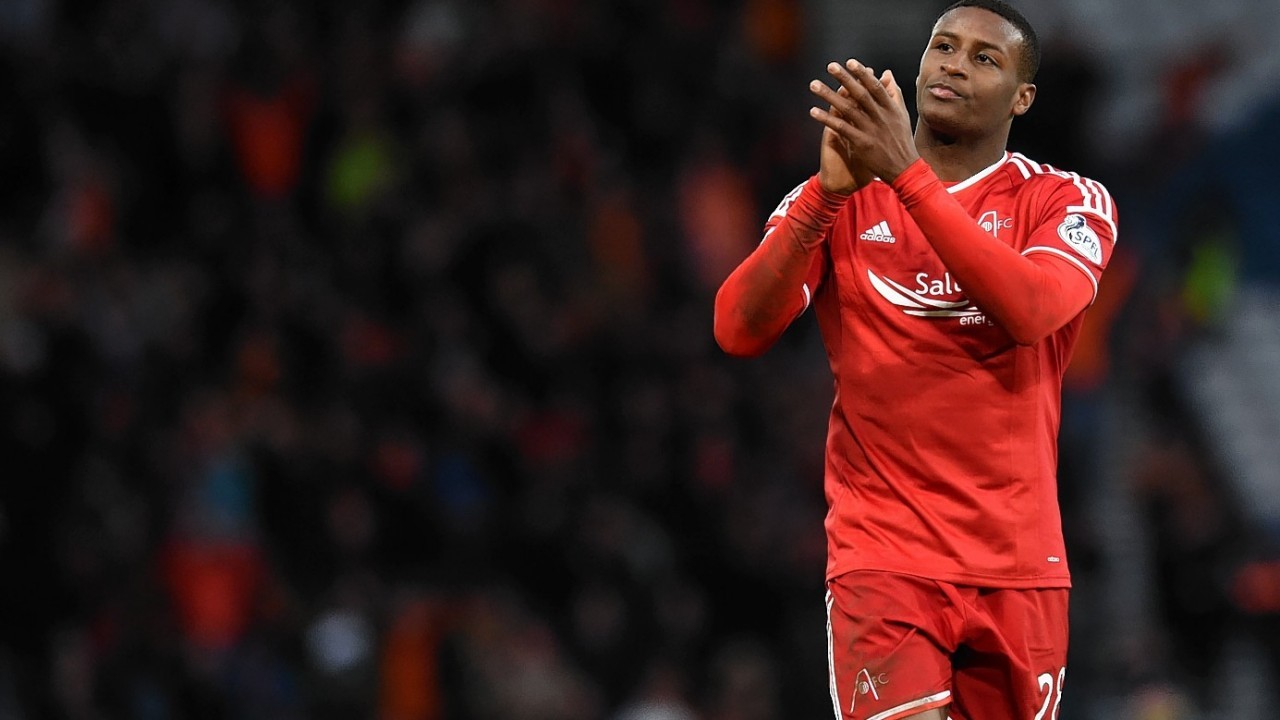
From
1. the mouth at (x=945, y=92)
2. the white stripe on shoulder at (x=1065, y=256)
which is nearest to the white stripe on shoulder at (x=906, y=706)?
the white stripe on shoulder at (x=1065, y=256)

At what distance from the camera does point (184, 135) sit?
484 inches

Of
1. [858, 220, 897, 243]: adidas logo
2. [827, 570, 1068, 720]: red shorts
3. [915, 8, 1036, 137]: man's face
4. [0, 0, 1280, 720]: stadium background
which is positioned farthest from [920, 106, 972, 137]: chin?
[0, 0, 1280, 720]: stadium background

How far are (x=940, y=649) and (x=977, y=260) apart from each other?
3.07 ft

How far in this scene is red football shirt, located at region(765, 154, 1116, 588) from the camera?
4.53 metres

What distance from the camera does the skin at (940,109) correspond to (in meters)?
4.23

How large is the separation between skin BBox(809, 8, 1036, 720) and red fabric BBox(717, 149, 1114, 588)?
0.36 ft

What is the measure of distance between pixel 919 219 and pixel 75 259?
319 inches

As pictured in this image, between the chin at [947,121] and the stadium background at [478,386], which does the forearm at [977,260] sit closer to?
the chin at [947,121]

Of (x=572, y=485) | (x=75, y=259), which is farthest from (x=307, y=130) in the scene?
(x=572, y=485)

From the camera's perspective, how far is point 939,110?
4.58 m

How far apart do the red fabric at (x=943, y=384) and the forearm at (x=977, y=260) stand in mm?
187

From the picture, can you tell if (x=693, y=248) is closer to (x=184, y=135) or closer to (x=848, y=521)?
(x=184, y=135)

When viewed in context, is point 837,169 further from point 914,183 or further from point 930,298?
point 930,298

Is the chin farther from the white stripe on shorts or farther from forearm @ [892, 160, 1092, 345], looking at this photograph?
the white stripe on shorts
